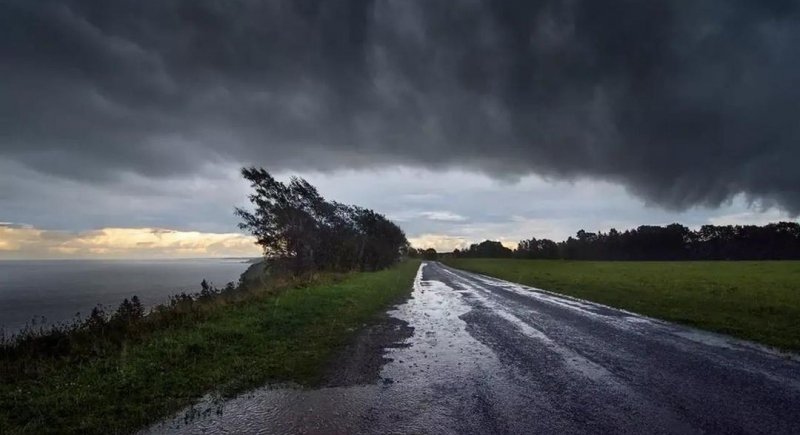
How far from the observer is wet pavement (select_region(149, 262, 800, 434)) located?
251 inches

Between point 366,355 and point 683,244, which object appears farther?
point 683,244

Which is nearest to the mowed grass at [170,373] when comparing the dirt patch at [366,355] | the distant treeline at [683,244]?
the dirt patch at [366,355]

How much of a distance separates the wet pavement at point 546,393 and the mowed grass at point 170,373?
3.09 ft

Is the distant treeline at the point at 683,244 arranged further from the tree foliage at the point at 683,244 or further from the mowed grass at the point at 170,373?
the mowed grass at the point at 170,373

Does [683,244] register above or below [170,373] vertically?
above

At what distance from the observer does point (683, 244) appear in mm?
161250

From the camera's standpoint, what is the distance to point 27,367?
32.5 feet

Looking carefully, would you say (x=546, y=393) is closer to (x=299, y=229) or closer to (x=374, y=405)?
(x=374, y=405)

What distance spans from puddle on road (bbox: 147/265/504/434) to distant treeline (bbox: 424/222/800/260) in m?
164

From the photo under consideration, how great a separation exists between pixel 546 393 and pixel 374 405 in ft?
10.0

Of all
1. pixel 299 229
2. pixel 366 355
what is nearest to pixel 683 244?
pixel 299 229

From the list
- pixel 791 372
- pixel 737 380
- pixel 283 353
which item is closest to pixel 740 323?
pixel 791 372

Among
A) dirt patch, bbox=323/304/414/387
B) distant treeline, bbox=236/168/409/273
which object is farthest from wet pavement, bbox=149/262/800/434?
distant treeline, bbox=236/168/409/273

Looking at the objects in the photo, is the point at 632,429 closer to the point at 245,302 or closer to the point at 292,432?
the point at 292,432
